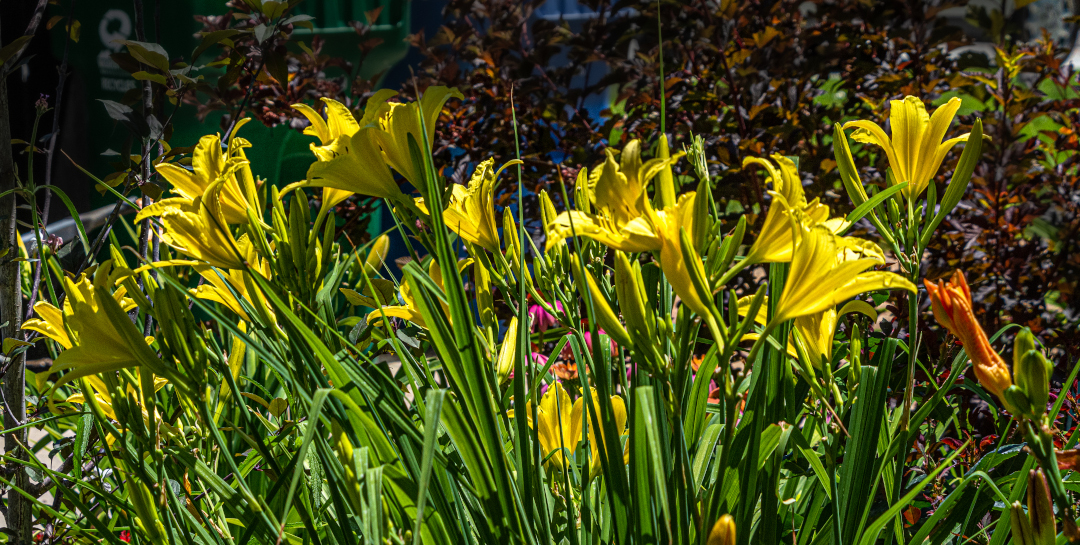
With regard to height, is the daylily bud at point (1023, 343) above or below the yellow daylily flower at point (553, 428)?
above

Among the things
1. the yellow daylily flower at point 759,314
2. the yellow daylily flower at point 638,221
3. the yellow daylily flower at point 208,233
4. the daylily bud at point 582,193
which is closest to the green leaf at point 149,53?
the yellow daylily flower at point 208,233

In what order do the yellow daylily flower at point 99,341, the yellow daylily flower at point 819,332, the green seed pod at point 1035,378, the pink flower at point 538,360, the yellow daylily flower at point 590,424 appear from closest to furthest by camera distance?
the green seed pod at point 1035,378, the yellow daylily flower at point 99,341, the yellow daylily flower at point 819,332, the yellow daylily flower at point 590,424, the pink flower at point 538,360

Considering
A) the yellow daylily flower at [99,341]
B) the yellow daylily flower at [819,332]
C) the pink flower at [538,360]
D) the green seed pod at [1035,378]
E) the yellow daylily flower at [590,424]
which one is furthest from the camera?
the pink flower at [538,360]

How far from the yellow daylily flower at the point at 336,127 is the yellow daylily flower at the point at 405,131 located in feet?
0.07

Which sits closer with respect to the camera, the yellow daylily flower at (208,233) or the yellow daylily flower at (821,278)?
the yellow daylily flower at (821,278)

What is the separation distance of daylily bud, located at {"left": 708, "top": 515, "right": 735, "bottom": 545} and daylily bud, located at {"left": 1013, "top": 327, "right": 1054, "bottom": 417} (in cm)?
24

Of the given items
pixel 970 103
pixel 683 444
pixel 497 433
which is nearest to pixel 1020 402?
pixel 683 444

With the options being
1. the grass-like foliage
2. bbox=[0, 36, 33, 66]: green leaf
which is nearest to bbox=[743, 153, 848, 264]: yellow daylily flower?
the grass-like foliage

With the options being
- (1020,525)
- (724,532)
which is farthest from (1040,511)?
(724,532)

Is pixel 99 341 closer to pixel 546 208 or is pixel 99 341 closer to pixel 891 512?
pixel 546 208

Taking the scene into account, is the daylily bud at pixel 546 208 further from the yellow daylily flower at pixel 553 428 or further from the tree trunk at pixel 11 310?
the tree trunk at pixel 11 310

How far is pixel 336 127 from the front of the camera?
824 millimetres

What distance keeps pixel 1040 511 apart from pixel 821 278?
0.26 metres

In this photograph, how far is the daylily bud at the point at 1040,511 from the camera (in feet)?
1.96
